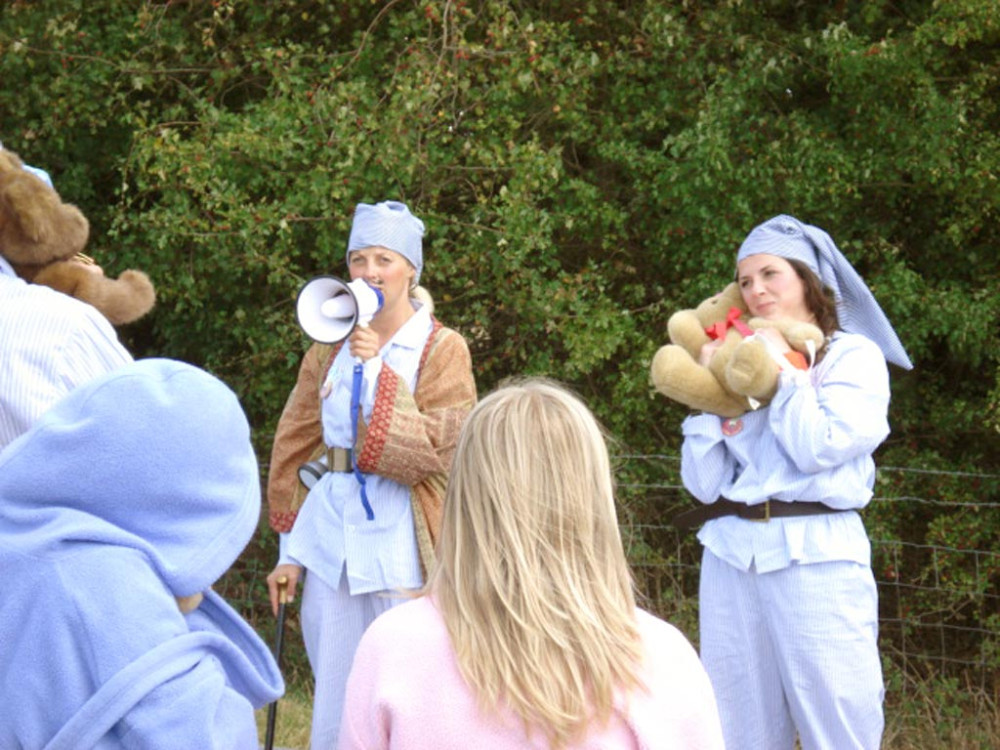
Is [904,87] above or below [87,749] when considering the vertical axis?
above

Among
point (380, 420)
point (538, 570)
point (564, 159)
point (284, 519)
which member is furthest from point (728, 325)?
point (564, 159)

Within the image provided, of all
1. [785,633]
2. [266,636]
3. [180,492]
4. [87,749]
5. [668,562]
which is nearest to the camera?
[87,749]

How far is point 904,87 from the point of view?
25.3 feet

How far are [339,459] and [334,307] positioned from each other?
482 millimetres

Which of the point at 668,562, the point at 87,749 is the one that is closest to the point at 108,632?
the point at 87,749

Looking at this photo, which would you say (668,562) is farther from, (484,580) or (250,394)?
(484,580)

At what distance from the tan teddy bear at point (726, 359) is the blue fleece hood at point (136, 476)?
2192 mm

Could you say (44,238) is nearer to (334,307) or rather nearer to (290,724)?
(334,307)

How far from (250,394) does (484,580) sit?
647cm

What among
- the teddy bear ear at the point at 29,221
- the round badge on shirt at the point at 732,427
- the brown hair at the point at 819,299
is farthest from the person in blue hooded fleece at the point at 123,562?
the brown hair at the point at 819,299

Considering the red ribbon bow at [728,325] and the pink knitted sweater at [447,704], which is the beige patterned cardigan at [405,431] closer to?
the red ribbon bow at [728,325]

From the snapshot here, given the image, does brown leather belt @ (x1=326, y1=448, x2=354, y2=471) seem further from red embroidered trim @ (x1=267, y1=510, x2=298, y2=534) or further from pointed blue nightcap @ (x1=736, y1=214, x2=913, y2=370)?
pointed blue nightcap @ (x1=736, y1=214, x2=913, y2=370)

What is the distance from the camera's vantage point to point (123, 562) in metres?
2.09

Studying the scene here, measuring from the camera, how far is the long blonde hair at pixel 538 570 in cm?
213
